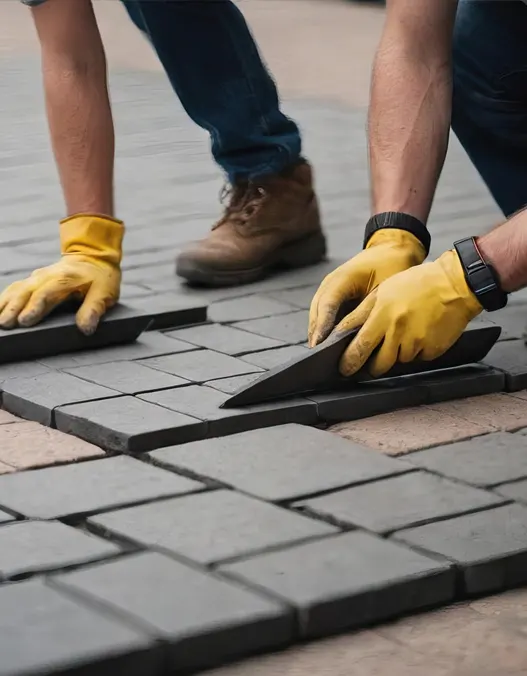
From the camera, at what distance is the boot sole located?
4.07 m

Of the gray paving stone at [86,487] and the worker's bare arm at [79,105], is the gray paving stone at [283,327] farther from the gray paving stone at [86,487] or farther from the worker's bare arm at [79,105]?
the gray paving stone at [86,487]

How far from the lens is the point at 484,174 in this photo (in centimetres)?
399

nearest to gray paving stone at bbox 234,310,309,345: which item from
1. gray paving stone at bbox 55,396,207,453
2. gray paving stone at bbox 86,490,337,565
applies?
gray paving stone at bbox 55,396,207,453

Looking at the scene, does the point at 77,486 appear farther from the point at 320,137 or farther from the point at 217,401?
the point at 320,137

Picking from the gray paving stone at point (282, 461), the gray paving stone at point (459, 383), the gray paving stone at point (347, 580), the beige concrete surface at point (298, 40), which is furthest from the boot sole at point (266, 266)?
the beige concrete surface at point (298, 40)

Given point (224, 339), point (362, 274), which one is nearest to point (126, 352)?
point (224, 339)

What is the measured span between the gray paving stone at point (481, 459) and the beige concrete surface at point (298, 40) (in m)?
4.80

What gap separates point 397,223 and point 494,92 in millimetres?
781

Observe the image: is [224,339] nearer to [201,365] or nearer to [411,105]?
[201,365]

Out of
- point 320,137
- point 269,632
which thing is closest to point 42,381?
point 269,632

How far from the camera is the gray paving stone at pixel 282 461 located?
2.55 m

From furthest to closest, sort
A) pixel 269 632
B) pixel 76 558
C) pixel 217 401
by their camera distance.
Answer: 1. pixel 217 401
2. pixel 76 558
3. pixel 269 632

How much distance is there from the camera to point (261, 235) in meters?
4.23

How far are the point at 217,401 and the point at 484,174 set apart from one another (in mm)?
1357
